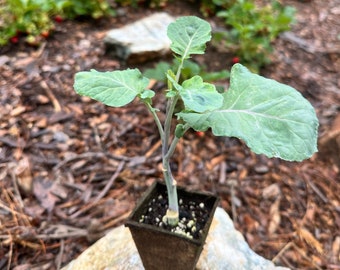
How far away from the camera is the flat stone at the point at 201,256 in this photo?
4.35 ft

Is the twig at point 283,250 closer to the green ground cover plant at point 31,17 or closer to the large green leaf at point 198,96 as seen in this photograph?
the large green leaf at point 198,96

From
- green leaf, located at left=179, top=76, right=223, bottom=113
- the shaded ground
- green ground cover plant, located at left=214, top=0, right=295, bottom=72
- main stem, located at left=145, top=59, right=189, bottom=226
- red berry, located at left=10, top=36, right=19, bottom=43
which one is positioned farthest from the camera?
green ground cover plant, located at left=214, top=0, right=295, bottom=72

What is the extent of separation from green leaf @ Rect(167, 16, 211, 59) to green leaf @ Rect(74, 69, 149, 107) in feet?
0.55

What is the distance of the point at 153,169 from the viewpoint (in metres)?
1.95

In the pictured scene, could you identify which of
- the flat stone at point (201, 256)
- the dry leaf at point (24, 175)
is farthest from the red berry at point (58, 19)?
the flat stone at point (201, 256)

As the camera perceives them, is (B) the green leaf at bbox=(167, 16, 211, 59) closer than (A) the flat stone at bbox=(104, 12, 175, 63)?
Yes

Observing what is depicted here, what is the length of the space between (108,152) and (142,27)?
131 cm

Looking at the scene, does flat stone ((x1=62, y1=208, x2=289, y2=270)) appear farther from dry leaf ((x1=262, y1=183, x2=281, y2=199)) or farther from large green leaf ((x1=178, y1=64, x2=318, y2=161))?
large green leaf ((x1=178, y1=64, x2=318, y2=161))

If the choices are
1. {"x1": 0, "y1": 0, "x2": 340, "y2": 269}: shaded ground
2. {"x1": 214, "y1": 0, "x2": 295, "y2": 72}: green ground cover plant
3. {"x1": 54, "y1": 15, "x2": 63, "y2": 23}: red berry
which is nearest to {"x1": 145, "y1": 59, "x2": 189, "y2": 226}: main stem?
{"x1": 0, "y1": 0, "x2": 340, "y2": 269}: shaded ground

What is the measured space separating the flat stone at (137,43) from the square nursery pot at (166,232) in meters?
1.56

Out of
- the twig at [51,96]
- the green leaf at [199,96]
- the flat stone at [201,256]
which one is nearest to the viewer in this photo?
the green leaf at [199,96]

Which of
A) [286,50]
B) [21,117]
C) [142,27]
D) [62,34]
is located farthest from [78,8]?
[286,50]

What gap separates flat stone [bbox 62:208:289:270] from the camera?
4.35ft

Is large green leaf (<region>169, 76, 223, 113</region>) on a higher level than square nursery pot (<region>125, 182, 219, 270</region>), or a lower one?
higher
